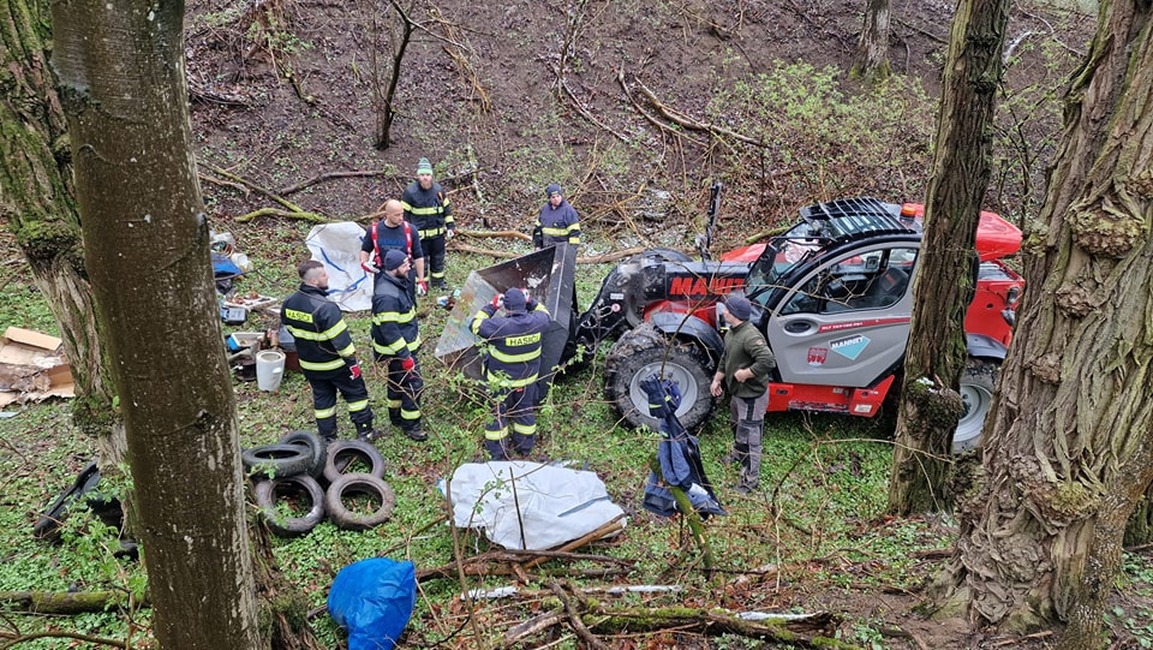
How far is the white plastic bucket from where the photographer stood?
7.20 m

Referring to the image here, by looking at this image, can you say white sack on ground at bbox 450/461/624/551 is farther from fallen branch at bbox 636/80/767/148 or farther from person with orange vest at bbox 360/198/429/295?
fallen branch at bbox 636/80/767/148

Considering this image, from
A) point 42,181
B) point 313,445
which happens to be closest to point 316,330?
point 313,445

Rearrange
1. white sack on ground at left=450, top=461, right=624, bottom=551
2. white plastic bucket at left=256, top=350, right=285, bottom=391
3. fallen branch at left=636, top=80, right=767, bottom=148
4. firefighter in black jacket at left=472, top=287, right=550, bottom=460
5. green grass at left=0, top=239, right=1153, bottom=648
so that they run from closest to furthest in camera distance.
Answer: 1. green grass at left=0, top=239, right=1153, bottom=648
2. white sack on ground at left=450, top=461, right=624, bottom=551
3. firefighter in black jacket at left=472, top=287, right=550, bottom=460
4. white plastic bucket at left=256, top=350, right=285, bottom=391
5. fallen branch at left=636, top=80, right=767, bottom=148

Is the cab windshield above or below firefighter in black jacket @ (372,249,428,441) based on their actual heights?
above

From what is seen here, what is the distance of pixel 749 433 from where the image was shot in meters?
6.23

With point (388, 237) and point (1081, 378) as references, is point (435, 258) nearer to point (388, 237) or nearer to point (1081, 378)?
point (388, 237)

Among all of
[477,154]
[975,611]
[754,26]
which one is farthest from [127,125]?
[754,26]

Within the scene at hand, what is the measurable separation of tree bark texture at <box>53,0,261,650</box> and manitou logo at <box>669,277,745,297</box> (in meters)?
5.90

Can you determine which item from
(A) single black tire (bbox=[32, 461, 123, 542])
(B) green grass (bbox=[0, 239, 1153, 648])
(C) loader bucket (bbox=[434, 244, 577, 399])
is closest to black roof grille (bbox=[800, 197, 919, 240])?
(B) green grass (bbox=[0, 239, 1153, 648])

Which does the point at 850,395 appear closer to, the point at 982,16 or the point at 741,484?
the point at 741,484

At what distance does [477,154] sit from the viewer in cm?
1305

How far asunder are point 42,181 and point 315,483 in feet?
9.73

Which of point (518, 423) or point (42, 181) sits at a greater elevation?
point (42, 181)

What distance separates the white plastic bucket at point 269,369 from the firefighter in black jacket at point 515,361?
7.47 ft
